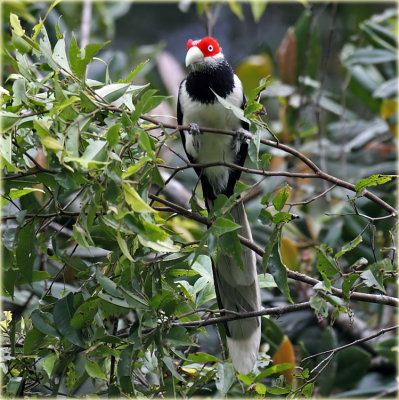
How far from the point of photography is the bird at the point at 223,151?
2102mm

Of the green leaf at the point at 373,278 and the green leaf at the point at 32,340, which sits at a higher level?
the green leaf at the point at 373,278

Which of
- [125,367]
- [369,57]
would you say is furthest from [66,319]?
[369,57]

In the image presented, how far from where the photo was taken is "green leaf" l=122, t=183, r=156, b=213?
1434 millimetres

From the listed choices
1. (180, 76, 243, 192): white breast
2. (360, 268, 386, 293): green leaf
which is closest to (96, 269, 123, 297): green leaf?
(360, 268, 386, 293): green leaf

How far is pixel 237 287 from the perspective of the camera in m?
2.17

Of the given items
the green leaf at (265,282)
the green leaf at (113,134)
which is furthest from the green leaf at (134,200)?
the green leaf at (265,282)

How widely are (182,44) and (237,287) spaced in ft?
17.0

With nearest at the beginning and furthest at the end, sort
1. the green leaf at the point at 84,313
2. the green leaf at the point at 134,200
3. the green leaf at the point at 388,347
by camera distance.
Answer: the green leaf at the point at 134,200
the green leaf at the point at 84,313
the green leaf at the point at 388,347

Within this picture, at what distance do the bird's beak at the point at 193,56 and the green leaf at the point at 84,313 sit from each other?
105cm

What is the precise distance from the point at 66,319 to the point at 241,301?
0.67 meters

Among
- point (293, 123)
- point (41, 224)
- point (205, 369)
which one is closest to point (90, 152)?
point (41, 224)

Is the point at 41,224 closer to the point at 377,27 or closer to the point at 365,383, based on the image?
the point at 365,383

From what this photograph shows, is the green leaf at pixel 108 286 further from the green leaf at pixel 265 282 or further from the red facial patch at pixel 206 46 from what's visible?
the red facial patch at pixel 206 46

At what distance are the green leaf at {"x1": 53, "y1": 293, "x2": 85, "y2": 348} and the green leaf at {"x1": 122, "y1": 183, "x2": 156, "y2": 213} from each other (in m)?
0.40
